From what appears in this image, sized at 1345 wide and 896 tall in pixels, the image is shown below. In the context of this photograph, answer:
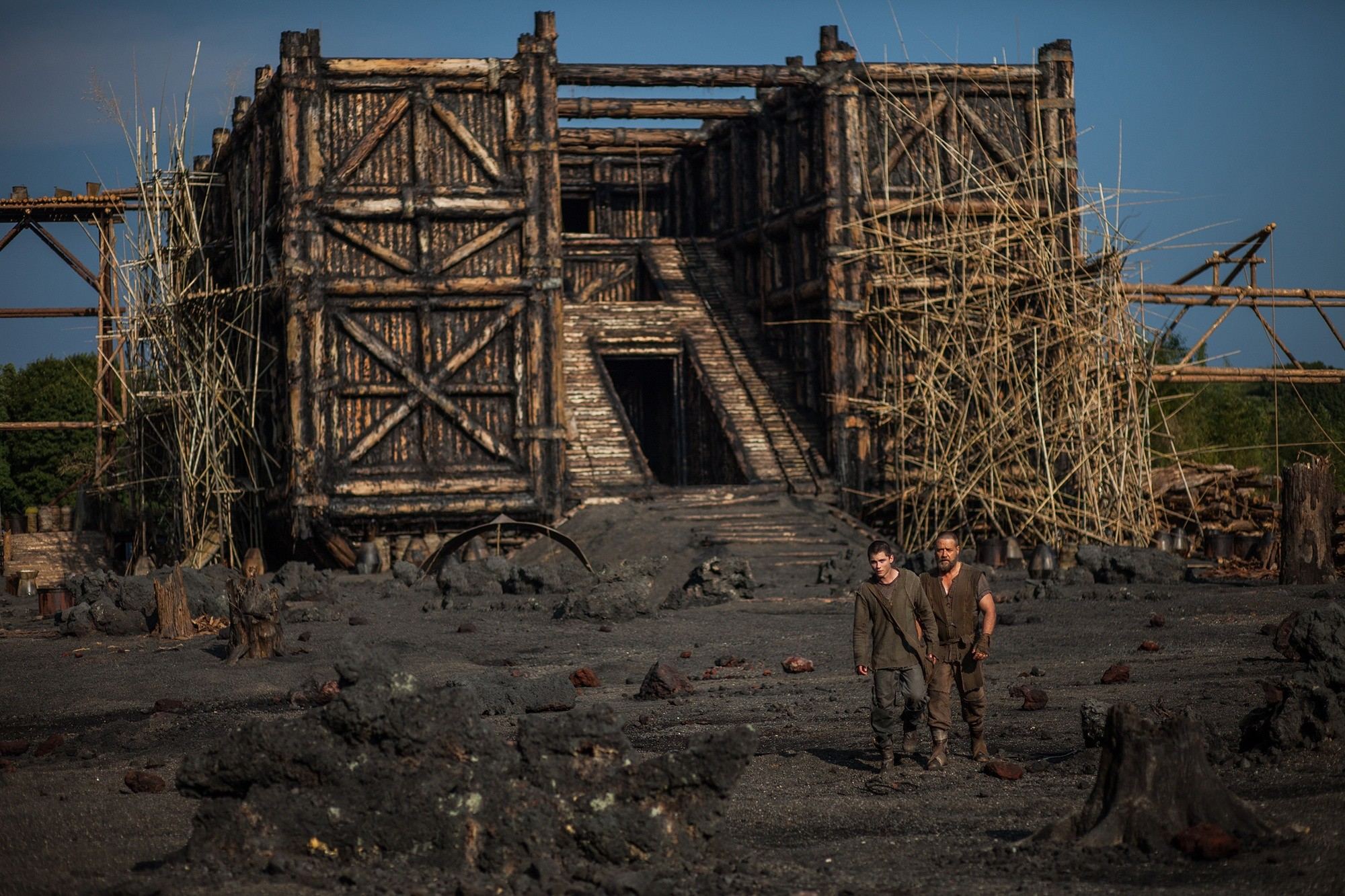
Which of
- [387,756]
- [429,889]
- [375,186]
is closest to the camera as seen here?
[429,889]

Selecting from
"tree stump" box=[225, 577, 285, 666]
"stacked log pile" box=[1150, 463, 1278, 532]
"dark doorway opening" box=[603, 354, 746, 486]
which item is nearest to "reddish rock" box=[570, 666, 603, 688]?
"tree stump" box=[225, 577, 285, 666]

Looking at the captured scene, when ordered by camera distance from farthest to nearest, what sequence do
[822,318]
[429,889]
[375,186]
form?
1. [822,318]
2. [375,186]
3. [429,889]

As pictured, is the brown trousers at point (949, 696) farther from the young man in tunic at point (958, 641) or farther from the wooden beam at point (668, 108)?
the wooden beam at point (668, 108)

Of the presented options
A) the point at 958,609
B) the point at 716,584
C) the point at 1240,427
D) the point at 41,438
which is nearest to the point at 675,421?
the point at 716,584

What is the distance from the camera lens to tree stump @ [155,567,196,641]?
13.5 m

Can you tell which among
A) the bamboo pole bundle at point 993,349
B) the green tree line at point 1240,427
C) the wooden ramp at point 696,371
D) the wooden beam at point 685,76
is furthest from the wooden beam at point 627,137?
the green tree line at point 1240,427

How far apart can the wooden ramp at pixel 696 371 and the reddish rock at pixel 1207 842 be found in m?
13.4

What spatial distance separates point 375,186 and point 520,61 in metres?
2.37

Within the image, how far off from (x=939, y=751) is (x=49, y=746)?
4.77 meters

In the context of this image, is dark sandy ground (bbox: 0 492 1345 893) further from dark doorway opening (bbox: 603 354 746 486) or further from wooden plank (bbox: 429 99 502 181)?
wooden plank (bbox: 429 99 502 181)

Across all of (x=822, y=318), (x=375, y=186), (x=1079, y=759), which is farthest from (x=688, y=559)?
(x=1079, y=759)

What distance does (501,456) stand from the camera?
18.7m

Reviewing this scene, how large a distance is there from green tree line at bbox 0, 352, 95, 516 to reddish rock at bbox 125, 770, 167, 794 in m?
31.3

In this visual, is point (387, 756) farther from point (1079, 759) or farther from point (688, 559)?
point (688, 559)
